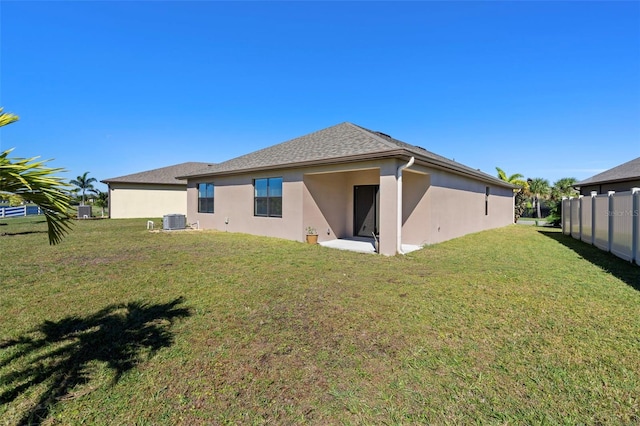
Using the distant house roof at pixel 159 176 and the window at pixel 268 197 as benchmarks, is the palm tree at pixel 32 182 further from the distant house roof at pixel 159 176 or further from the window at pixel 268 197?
the distant house roof at pixel 159 176

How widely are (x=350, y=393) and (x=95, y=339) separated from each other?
118 inches

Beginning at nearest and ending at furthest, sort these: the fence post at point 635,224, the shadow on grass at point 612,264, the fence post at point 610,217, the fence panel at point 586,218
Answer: the shadow on grass at point 612,264 → the fence post at point 635,224 → the fence post at point 610,217 → the fence panel at point 586,218

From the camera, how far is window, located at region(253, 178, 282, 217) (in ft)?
39.0

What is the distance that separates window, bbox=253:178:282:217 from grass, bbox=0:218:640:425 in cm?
580

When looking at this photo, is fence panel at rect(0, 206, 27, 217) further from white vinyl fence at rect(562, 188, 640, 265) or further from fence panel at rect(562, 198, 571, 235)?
fence panel at rect(562, 198, 571, 235)

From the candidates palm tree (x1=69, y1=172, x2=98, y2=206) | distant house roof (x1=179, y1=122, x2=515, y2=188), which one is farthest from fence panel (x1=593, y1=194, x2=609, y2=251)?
palm tree (x1=69, y1=172, x2=98, y2=206)

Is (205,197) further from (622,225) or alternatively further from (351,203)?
(622,225)

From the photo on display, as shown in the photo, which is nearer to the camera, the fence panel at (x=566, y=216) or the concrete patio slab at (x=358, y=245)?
the concrete patio slab at (x=358, y=245)

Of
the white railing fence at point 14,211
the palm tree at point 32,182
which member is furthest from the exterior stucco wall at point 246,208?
the white railing fence at point 14,211

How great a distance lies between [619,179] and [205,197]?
949 inches

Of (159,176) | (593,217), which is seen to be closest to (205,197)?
(159,176)

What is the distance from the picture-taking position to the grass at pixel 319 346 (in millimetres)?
2197

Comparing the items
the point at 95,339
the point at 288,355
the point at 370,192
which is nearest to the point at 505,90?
the point at 370,192

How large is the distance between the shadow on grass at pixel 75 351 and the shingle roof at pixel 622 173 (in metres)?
22.7
